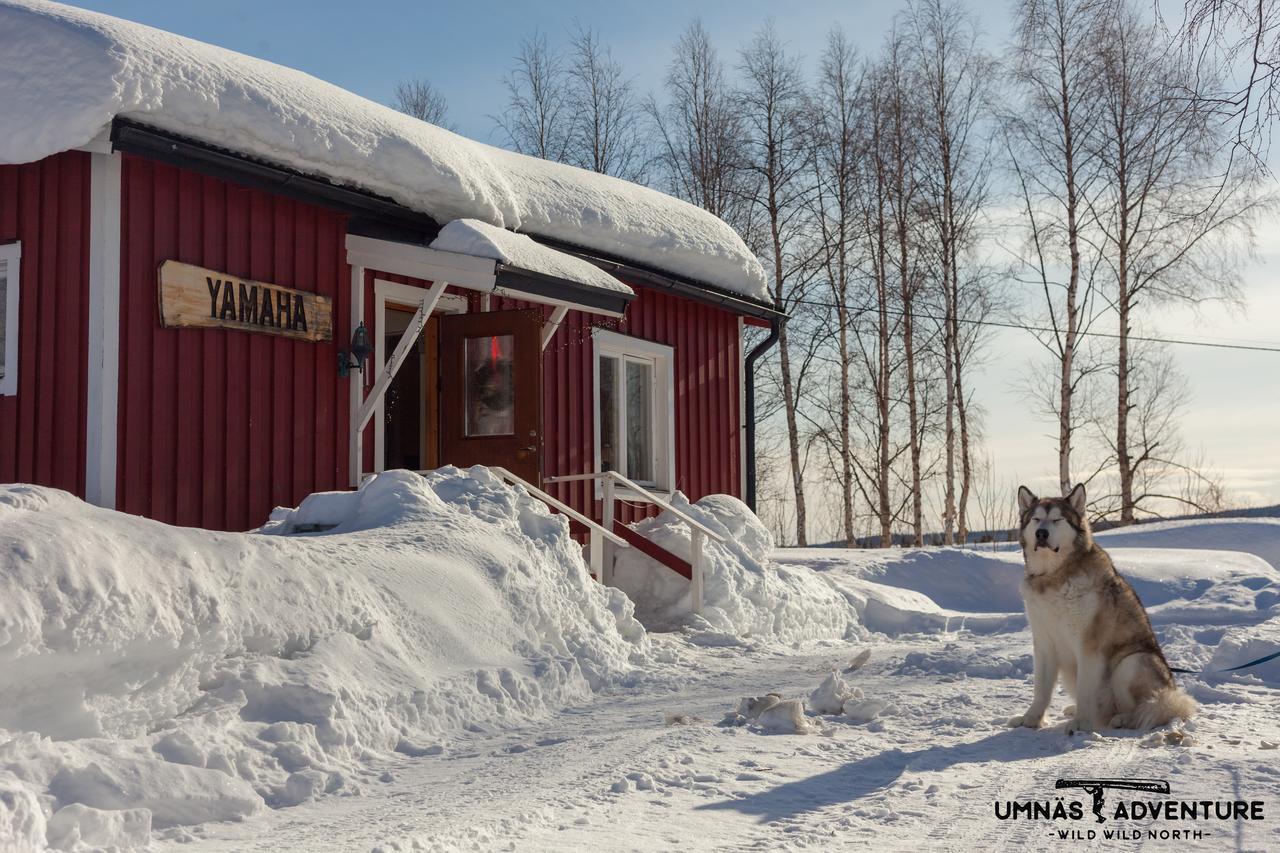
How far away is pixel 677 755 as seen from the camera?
17.5 feet

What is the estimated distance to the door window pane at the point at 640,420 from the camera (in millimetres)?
13727

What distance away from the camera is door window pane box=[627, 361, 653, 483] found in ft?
45.0

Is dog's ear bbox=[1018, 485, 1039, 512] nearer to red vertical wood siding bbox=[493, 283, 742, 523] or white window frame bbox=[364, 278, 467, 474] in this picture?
white window frame bbox=[364, 278, 467, 474]

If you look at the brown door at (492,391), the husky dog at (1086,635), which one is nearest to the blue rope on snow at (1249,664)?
the husky dog at (1086,635)

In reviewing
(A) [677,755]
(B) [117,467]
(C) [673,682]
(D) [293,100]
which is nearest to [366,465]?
(B) [117,467]

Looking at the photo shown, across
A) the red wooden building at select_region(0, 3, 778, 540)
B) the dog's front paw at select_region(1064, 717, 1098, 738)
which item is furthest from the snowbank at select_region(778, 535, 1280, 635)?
the dog's front paw at select_region(1064, 717, 1098, 738)

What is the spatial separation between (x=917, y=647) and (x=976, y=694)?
3145 millimetres

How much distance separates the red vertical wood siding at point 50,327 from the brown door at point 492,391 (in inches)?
128

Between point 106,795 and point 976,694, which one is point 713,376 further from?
point 106,795

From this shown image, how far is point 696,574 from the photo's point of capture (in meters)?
10.6

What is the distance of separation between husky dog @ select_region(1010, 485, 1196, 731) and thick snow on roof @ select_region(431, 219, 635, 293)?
4680 mm

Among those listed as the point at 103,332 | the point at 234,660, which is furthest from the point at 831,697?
the point at 103,332

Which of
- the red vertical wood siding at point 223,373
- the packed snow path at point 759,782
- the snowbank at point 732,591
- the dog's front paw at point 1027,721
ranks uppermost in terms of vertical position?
the red vertical wood siding at point 223,373

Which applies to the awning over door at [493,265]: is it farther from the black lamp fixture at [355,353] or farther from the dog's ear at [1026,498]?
the dog's ear at [1026,498]
